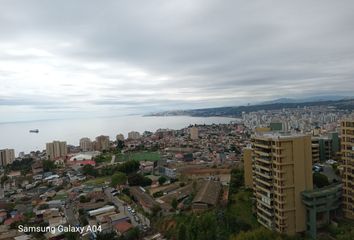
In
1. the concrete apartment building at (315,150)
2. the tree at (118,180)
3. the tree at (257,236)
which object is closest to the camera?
the tree at (257,236)

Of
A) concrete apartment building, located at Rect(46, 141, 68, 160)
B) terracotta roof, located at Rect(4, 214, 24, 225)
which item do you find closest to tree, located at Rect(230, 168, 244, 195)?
terracotta roof, located at Rect(4, 214, 24, 225)

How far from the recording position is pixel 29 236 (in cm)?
645

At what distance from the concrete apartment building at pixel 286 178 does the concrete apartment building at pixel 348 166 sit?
3.02ft

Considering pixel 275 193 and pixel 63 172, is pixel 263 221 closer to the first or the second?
pixel 275 193

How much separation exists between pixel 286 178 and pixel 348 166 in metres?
1.51

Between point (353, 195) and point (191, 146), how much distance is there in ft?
50.4

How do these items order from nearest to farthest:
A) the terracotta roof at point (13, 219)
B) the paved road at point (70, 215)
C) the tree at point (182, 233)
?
the tree at point (182, 233) → the paved road at point (70, 215) → the terracotta roof at point (13, 219)

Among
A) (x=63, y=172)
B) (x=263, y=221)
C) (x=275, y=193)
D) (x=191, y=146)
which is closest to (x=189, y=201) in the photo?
(x=263, y=221)

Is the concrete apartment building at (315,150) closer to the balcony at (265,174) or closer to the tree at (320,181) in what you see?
the tree at (320,181)

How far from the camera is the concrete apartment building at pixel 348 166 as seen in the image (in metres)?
6.00

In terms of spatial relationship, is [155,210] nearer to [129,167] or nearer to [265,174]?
[265,174]

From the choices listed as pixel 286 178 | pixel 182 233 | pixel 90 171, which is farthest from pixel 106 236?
pixel 90 171

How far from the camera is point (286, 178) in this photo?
560cm

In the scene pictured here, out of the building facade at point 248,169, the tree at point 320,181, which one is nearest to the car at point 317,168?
the tree at point 320,181
